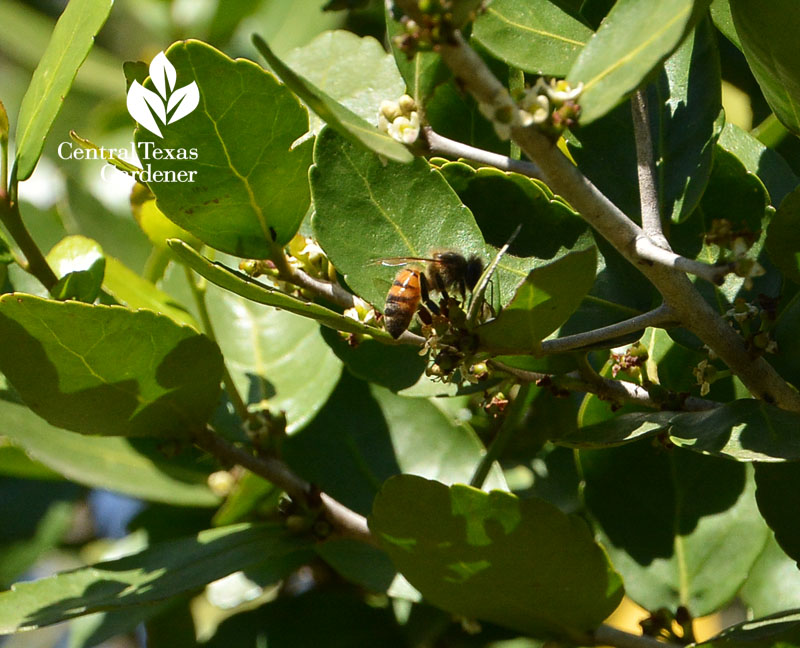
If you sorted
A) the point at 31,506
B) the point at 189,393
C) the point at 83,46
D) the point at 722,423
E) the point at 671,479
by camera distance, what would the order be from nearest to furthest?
the point at 722,423 < the point at 83,46 < the point at 189,393 < the point at 671,479 < the point at 31,506

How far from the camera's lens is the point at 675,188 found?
109 centimetres

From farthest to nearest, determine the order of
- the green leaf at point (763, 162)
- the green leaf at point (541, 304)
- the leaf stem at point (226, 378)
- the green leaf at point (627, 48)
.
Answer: the leaf stem at point (226, 378) < the green leaf at point (763, 162) < the green leaf at point (541, 304) < the green leaf at point (627, 48)

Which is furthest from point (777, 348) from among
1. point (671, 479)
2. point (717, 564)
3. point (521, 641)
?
point (521, 641)

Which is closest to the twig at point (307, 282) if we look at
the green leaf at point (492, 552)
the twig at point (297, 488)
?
the green leaf at point (492, 552)

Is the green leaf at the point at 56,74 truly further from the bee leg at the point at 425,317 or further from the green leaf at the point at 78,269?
the bee leg at the point at 425,317

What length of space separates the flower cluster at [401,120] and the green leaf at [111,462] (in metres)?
0.75

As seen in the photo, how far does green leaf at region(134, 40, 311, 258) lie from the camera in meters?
1.05

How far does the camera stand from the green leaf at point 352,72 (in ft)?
4.56

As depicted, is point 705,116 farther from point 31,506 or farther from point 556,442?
point 31,506

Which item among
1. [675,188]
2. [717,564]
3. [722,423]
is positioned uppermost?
[675,188]

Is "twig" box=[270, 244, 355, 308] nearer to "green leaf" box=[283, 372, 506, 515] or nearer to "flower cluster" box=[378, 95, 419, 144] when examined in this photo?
"flower cluster" box=[378, 95, 419, 144]

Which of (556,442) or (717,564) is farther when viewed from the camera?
(717,564)

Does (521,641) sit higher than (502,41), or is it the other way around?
(502,41)

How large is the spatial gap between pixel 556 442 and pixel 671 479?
16.5 inches
